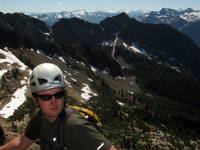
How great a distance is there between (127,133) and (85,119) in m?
110

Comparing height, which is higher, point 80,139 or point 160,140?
point 80,139

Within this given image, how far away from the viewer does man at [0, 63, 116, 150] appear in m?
5.16

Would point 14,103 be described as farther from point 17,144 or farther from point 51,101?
point 51,101

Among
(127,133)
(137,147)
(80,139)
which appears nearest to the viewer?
(80,139)

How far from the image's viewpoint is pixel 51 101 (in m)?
6.06

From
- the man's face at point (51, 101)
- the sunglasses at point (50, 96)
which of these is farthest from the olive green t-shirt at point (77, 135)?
the sunglasses at point (50, 96)

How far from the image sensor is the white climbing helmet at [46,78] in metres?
6.09

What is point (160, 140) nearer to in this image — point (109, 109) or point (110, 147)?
point (109, 109)

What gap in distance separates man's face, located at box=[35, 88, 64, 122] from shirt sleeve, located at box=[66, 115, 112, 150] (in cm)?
92

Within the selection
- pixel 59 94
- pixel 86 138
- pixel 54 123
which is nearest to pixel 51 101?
pixel 59 94

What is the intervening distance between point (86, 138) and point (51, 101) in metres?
1.55

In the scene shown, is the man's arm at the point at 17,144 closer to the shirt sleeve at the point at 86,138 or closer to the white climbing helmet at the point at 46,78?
the white climbing helmet at the point at 46,78

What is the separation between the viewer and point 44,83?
20.1 ft

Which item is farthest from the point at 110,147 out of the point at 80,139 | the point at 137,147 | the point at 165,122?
the point at 165,122
